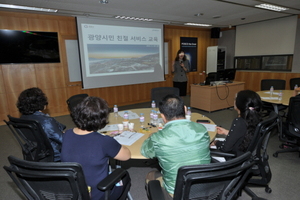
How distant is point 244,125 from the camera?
1.74 meters

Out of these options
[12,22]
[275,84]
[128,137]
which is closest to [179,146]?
[128,137]

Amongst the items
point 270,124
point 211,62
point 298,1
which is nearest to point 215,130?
point 270,124

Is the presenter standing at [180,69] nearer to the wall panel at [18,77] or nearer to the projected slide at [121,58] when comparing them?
the projected slide at [121,58]

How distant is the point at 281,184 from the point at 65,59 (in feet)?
18.3

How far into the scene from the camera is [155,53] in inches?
250

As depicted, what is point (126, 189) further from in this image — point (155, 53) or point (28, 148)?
point (155, 53)

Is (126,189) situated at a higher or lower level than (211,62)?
lower

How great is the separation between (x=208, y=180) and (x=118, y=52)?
528 centimetres

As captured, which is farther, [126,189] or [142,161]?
[142,161]

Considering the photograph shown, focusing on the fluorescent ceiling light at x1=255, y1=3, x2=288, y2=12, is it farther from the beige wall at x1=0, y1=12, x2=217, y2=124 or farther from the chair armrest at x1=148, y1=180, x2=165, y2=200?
the chair armrest at x1=148, y1=180, x2=165, y2=200

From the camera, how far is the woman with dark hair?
1.74 meters

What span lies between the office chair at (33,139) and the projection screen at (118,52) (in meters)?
3.57

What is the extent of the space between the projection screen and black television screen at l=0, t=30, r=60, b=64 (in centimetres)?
78

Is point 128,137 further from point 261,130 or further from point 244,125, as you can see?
point 261,130
